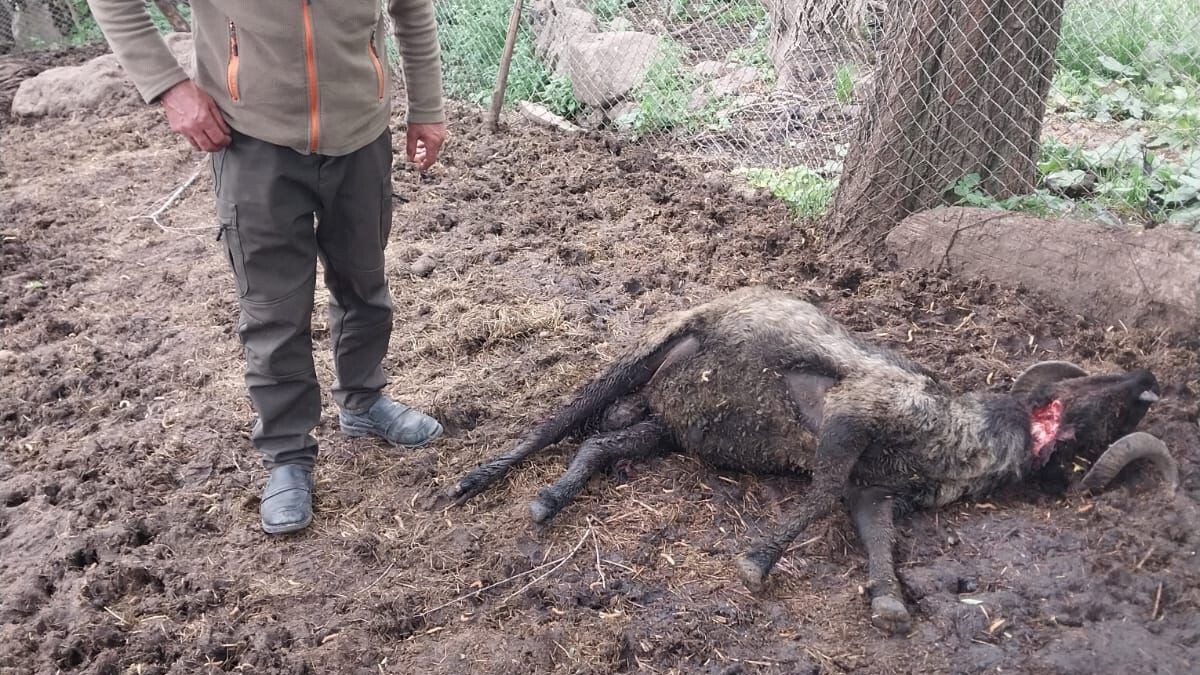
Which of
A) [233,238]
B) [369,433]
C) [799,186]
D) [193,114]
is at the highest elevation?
[193,114]

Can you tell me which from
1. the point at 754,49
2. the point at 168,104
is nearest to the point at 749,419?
the point at 168,104

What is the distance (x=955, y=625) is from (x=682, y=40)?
239 inches

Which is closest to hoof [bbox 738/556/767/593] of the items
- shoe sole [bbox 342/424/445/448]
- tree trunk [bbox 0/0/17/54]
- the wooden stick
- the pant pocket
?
shoe sole [bbox 342/424/445/448]

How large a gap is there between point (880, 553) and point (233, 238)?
7.81 ft

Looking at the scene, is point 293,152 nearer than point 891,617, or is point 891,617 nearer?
point 891,617

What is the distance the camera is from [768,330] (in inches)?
131

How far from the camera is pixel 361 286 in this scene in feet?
11.0

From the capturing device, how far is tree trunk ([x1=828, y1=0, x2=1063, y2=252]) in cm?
433

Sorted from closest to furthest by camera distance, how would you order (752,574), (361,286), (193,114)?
(193,114) → (752,574) → (361,286)

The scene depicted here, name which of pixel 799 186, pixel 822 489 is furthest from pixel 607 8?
pixel 822 489

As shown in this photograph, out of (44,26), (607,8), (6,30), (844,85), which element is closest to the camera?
(844,85)

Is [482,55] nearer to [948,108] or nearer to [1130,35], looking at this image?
[948,108]

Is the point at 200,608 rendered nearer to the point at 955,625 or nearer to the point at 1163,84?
the point at 955,625

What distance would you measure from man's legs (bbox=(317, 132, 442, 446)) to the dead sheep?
601 mm
